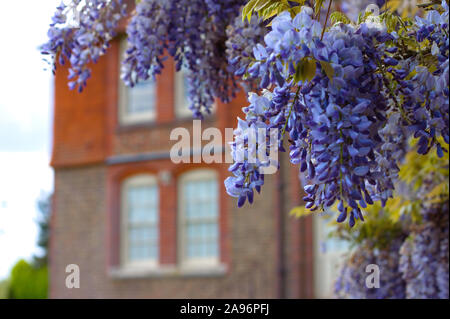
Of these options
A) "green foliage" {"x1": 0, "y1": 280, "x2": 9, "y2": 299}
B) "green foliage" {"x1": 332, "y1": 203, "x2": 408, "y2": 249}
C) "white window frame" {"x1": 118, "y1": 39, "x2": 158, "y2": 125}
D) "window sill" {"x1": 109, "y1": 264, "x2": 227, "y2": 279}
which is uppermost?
"white window frame" {"x1": 118, "y1": 39, "x2": 158, "y2": 125}

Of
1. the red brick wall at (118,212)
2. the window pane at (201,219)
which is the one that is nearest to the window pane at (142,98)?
the red brick wall at (118,212)

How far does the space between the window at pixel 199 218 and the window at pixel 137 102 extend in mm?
1702

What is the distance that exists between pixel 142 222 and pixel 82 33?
10.3 meters

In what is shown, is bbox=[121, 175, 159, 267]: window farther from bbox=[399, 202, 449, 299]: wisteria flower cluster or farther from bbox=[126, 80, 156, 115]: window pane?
bbox=[399, 202, 449, 299]: wisteria flower cluster

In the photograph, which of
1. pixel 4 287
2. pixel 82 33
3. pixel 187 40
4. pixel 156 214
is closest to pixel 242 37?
pixel 187 40

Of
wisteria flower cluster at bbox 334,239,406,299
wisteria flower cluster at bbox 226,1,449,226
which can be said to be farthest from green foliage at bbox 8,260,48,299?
wisteria flower cluster at bbox 226,1,449,226

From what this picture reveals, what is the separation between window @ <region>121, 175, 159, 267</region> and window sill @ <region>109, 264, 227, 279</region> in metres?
0.31

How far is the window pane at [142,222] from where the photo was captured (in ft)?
47.4

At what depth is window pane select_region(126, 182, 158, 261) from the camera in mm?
14438

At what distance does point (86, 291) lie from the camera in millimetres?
14477

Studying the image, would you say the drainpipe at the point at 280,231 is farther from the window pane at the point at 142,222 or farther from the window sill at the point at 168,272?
the window pane at the point at 142,222

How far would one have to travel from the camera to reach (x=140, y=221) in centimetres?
1457
